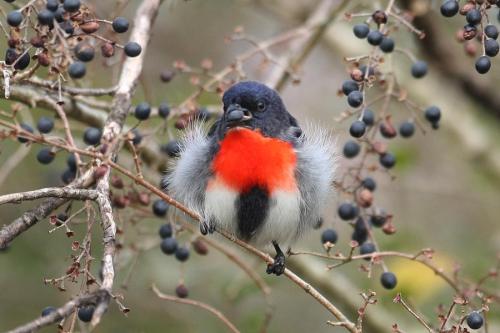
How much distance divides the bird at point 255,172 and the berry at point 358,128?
0.58 m

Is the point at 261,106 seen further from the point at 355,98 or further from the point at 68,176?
the point at 68,176

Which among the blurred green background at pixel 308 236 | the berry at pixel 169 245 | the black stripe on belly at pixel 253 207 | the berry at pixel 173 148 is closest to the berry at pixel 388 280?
the black stripe on belly at pixel 253 207

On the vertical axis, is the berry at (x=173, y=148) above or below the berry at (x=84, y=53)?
below

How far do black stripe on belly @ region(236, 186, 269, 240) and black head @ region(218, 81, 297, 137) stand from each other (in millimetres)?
334

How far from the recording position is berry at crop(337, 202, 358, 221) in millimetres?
4250

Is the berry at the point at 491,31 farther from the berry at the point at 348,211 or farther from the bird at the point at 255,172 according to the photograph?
the bird at the point at 255,172

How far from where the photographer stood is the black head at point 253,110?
14.8 ft

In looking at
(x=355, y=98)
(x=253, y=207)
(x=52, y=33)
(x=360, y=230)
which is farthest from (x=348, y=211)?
(x=52, y=33)

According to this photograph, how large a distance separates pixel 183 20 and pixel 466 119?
2.83m

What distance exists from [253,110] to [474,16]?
1.45 meters

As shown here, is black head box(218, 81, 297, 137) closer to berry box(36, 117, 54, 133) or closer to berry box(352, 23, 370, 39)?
berry box(352, 23, 370, 39)

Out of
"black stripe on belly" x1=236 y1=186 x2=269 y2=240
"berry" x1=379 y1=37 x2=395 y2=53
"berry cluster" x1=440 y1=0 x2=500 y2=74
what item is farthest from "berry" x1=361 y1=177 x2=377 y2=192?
"berry cluster" x1=440 y1=0 x2=500 y2=74

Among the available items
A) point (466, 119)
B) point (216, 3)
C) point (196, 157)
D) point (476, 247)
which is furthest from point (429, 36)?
point (196, 157)

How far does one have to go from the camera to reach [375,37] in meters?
3.95
